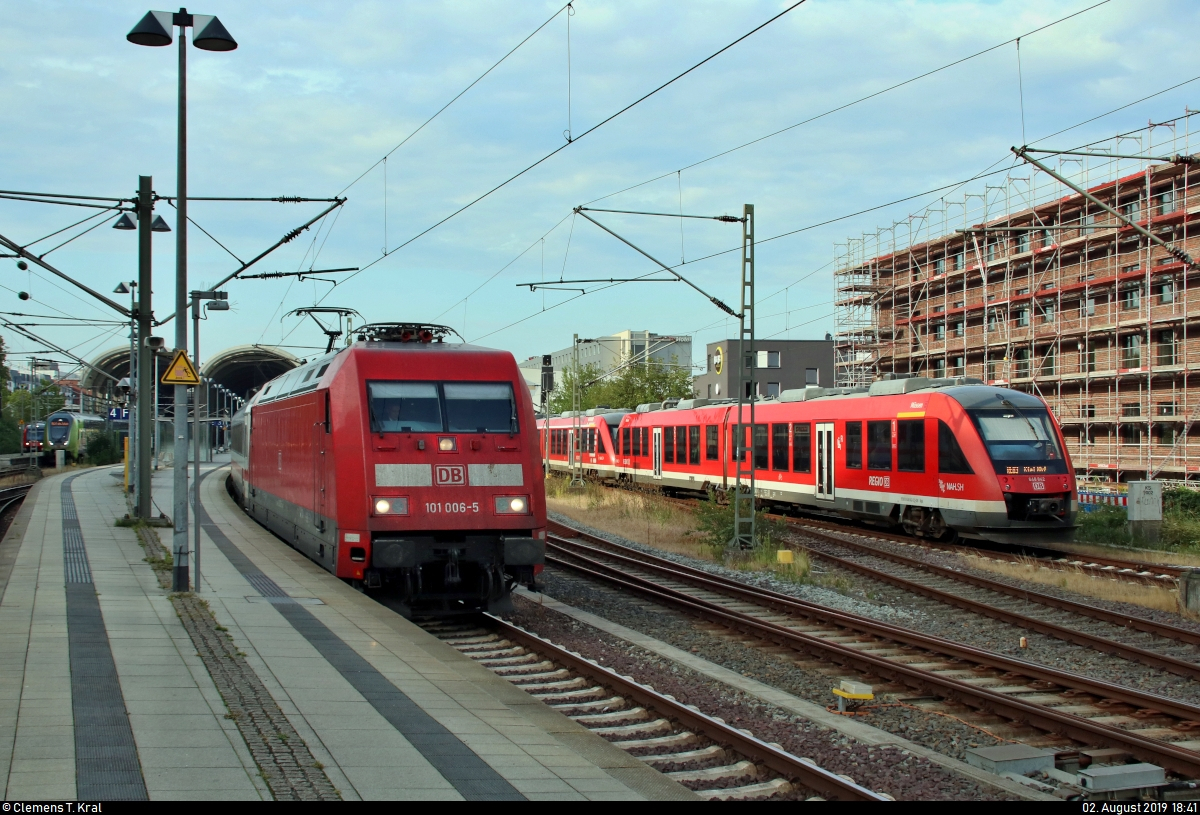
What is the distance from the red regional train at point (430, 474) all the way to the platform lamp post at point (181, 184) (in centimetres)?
163

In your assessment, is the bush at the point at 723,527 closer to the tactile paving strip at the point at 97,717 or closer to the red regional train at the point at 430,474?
the red regional train at the point at 430,474

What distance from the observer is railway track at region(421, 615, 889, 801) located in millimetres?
6445

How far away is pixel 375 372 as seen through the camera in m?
12.1

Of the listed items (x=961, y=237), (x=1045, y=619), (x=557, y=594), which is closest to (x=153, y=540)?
(x=557, y=594)

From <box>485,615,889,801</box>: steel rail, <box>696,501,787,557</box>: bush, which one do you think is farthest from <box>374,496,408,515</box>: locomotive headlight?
<box>696,501,787,557</box>: bush

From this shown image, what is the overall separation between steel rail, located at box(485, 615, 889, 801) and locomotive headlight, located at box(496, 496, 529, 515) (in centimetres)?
164

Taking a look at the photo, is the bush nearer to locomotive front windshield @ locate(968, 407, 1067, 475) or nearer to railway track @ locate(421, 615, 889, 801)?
locomotive front windshield @ locate(968, 407, 1067, 475)

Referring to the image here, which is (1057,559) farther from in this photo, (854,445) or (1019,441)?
(854,445)

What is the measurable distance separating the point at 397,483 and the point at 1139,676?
7678mm

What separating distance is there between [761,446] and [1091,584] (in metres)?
12.2

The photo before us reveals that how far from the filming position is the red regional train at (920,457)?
61.9 feet

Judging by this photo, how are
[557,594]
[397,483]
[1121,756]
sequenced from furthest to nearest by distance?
[557,594], [397,483], [1121,756]

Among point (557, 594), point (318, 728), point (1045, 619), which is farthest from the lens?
point (557, 594)

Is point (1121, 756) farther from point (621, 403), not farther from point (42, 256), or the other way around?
point (621, 403)
